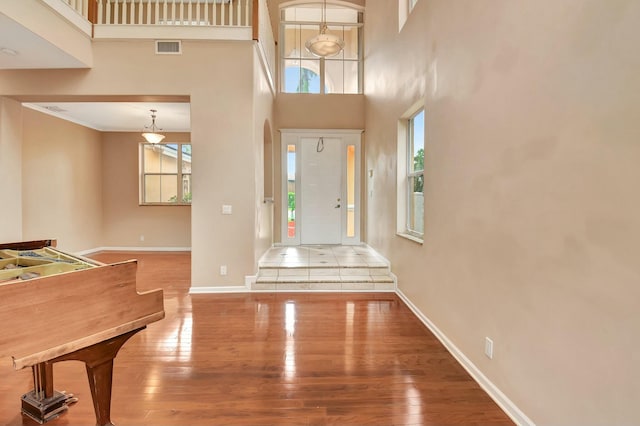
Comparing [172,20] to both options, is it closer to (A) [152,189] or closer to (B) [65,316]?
(B) [65,316]

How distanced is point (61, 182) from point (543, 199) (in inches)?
299

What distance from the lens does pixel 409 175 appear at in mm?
3990

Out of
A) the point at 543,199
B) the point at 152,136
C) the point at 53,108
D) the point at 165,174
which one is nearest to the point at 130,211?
the point at 165,174

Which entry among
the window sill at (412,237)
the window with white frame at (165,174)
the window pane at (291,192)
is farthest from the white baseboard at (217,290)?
the window with white frame at (165,174)

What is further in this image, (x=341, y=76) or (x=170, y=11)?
(x=341, y=76)

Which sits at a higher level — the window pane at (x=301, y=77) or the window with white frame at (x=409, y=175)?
the window pane at (x=301, y=77)

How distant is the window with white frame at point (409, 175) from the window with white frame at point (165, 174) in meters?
5.20

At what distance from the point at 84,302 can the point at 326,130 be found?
5512mm

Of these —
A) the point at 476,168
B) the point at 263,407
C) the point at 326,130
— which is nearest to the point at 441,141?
the point at 476,168

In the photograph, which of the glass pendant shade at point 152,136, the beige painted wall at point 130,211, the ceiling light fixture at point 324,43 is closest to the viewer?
the ceiling light fixture at point 324,43

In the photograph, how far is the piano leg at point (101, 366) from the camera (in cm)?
140

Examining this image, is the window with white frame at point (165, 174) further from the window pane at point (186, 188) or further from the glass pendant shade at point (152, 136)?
the glass pendant shade at point (152, 136)

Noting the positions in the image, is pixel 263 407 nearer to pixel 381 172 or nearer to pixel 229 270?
pixel 229 270

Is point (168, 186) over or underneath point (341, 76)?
underneath
